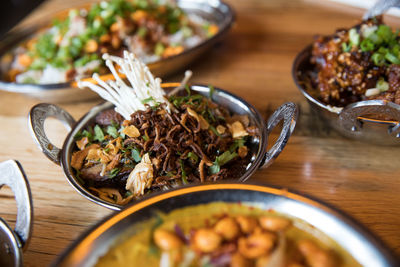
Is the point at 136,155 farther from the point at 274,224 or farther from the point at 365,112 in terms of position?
the point at 365,112

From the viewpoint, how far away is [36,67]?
2512mm

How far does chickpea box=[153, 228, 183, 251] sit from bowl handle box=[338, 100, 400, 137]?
941 millimetres

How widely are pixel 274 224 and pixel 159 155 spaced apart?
2.11 feet

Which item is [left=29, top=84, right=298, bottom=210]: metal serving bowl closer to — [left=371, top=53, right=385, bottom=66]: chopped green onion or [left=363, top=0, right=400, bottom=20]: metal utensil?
[left=371, top=53, right=385, bottom=66]: chopped green onion

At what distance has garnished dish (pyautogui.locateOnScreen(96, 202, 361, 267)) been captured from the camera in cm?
77

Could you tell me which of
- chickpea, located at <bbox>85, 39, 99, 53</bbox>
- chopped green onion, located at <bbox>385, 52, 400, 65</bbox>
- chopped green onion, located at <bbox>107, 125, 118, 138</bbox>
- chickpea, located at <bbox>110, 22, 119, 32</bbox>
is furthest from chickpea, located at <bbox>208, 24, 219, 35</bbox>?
chopped green onion, located at <bbox>107, 125, 118, 138</bbox>

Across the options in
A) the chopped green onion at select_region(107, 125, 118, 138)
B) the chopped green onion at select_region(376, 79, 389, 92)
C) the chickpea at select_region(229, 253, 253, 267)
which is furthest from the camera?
the chopped green onion at select_region(376, 79, 389, 92)

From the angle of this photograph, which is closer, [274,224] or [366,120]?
[274,224]

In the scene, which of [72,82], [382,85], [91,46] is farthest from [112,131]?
[382,85]

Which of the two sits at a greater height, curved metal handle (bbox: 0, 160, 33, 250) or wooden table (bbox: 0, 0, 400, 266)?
curved metal handle (bbox: 0, 160, 33, 250)

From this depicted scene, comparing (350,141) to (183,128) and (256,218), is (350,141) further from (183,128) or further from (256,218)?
(256,218)

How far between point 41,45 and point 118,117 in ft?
4.86

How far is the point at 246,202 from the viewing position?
0.92 metres

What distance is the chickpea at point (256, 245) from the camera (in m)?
0.77
